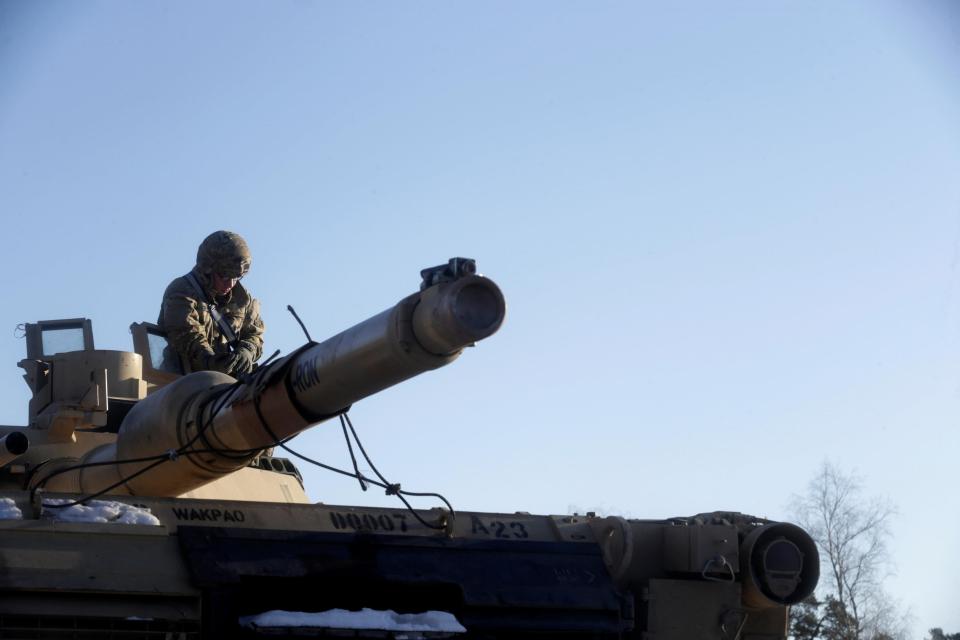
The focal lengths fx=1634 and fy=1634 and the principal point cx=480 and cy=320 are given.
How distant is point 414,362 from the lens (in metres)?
7.73

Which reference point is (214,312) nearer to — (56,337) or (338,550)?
(56,337)

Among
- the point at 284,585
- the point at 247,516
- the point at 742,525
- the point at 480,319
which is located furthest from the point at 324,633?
the point at 742,525

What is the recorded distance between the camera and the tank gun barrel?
24.4ft

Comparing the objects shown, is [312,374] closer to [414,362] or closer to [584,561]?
[414,362]

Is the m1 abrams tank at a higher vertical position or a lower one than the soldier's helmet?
lower

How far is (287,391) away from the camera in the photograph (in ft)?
27.6

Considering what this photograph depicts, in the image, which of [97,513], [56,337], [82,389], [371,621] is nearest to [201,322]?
[82,389]

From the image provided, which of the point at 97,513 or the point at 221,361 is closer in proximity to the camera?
the point at 97,513

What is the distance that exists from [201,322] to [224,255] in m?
0.55

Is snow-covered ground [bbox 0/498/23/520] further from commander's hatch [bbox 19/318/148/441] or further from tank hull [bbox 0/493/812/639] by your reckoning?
A: commander's hatch [bbox 19/318/148/441]

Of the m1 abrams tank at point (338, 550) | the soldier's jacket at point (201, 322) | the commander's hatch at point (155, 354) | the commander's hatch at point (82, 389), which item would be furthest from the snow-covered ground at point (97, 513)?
the commander's hatch at point (155, 354)

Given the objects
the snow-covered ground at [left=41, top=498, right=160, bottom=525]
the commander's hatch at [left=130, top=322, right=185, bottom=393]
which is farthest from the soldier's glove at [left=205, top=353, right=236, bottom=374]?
the snow-covered ground at [left=41, top=498, right=160, bottom=525]

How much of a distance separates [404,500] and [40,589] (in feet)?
6.89

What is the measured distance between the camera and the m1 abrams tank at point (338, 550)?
7.62 meters
